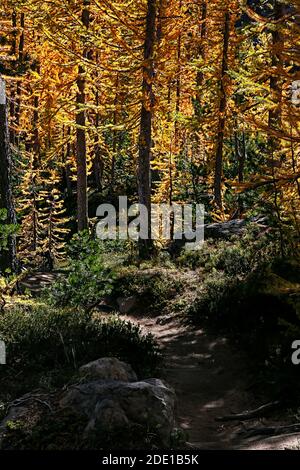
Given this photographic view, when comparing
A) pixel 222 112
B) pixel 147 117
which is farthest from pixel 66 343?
pixel 222 112

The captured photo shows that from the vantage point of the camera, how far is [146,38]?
15.4 metres

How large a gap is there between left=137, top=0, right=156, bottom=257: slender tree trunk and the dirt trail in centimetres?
563

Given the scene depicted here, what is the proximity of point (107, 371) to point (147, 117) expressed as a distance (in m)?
10.9

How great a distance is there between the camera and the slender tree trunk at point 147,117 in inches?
584

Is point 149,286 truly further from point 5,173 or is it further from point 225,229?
point 5,173

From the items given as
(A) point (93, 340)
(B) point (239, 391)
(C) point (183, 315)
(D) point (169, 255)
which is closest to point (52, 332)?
(A) point (93, 340)

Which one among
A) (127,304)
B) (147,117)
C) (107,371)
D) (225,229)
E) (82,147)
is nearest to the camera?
(107,371)

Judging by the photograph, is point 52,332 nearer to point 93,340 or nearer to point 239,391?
point 93,340

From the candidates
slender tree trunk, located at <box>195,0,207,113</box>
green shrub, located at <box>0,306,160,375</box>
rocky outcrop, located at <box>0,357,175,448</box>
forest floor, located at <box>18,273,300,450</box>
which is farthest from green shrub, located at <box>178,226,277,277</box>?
slender tree trunk, located at <box>195,0,207,113</box>

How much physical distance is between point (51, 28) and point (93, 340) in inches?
396

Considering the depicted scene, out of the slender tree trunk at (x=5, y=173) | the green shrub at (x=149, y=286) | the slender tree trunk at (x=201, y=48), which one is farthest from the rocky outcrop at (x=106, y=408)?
the slender tree trunk at (x=201, y=48)

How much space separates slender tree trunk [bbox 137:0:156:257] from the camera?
48.6ft

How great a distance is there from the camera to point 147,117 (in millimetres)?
16078

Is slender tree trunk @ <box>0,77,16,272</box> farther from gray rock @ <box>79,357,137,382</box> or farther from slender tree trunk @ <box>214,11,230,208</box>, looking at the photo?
slender tree trunk @ <box>214,11,230,208</box>
